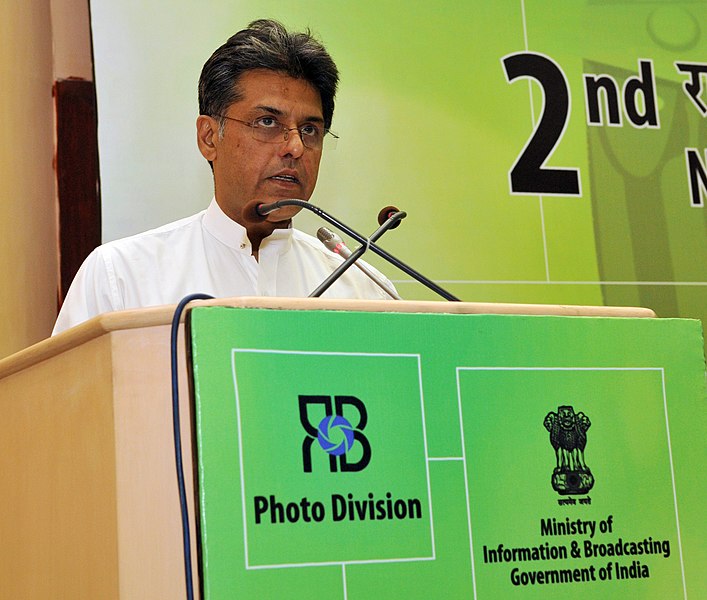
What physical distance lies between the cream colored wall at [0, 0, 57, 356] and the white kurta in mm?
385

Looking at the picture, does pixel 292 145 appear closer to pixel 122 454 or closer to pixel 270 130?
pixel 270 130

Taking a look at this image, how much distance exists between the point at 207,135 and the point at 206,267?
32 centimetres

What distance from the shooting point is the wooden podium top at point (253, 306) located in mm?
1136

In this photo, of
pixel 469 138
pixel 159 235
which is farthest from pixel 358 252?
pixel 469 138

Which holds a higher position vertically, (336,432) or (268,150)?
(268,150)

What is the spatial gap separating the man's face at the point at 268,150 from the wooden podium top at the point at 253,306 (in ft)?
3.42

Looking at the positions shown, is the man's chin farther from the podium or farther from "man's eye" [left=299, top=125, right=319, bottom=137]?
the podium

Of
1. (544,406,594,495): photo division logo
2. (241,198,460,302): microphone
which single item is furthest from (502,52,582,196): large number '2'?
(544,406,594,495): photo division logo

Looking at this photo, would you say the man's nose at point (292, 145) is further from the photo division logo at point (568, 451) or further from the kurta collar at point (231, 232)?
the photo division logo at point (568, 451)

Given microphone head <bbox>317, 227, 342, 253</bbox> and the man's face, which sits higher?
the man's face

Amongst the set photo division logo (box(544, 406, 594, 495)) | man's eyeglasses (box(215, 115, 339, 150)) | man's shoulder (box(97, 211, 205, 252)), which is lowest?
photo division logo (box(544, 406, 594, 495))

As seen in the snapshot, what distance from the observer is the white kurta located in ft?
7.23

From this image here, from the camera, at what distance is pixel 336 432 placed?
114cm

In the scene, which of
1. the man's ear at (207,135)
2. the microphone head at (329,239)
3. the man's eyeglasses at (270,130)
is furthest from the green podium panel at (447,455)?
the man's ear at (207,135)
